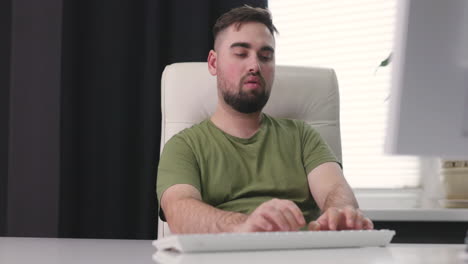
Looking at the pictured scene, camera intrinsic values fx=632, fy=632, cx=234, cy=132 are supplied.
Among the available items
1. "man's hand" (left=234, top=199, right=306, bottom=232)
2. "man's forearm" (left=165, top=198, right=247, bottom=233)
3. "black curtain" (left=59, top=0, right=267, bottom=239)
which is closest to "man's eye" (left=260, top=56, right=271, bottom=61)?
"man's forearm" (left=165, top=198, right=247, bottom=233)

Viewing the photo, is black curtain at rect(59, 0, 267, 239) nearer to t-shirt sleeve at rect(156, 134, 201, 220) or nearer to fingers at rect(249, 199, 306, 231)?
t-shirt sleeve at rect(156, 134, 201, 220)

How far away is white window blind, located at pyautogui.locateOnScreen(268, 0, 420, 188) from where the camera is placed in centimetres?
267

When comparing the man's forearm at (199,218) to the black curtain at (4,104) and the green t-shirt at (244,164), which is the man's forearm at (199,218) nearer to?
the green t-shirt at (244,164)

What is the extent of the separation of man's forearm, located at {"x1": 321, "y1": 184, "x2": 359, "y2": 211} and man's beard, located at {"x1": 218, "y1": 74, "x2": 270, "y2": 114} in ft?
1.02

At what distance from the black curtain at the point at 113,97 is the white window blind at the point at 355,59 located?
0.39m

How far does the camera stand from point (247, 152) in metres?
1.68

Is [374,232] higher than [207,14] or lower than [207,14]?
lower

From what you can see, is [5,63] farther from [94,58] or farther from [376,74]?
[376,74]

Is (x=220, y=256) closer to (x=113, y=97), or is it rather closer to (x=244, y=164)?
(x=244, y=164)

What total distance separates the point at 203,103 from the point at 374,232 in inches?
39.2

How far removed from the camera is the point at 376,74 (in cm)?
269

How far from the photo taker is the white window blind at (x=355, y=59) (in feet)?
8.76

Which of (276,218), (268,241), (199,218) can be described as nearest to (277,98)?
(199,218)

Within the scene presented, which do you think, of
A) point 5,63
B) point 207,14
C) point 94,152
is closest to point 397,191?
point 207,14
